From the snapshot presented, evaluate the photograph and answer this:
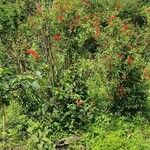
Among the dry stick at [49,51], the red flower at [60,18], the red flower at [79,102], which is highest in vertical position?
the red flower at [60,18]

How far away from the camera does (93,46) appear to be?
15.0 meters

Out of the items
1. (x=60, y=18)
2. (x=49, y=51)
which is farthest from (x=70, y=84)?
(x=60, y=18)

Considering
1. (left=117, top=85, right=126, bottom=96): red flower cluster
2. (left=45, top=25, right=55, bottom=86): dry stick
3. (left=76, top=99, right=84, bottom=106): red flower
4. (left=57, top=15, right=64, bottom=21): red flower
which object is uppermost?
(left=57, top=15, right=64, bottom=21): red flower

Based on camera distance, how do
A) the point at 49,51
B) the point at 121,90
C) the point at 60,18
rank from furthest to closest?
the point at 60,18 < the point at 49,51 < the point at 121,90

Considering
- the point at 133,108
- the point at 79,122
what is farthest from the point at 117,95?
the point at 79,122

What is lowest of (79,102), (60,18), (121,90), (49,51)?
(79,102)

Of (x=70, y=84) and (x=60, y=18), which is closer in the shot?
(x=70, y=84)

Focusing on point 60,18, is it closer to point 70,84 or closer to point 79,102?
point 70,84

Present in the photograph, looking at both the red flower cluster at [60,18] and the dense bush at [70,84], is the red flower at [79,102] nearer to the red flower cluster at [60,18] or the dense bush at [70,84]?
the dense bush at [70,84]

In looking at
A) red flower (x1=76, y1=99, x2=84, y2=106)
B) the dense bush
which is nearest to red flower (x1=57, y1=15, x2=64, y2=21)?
the dense bush

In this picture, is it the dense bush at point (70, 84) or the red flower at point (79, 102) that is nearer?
→ the dense bush at point (70, 84)

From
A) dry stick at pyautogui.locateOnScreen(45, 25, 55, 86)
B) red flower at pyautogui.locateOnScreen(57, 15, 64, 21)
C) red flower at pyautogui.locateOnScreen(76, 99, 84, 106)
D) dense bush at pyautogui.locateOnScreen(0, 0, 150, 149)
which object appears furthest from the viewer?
red flower at pyautogui.locateOnScreen(57, 15, 64, 21)

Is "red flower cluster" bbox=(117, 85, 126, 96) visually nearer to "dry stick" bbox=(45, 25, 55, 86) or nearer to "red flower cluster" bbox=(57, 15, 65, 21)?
"dry stick" bbox=(45, 25, 55, 86)

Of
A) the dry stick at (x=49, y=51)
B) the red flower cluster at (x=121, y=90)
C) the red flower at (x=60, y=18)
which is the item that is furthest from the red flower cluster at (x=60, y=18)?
the red flower cluster at (x=121, y=90)
